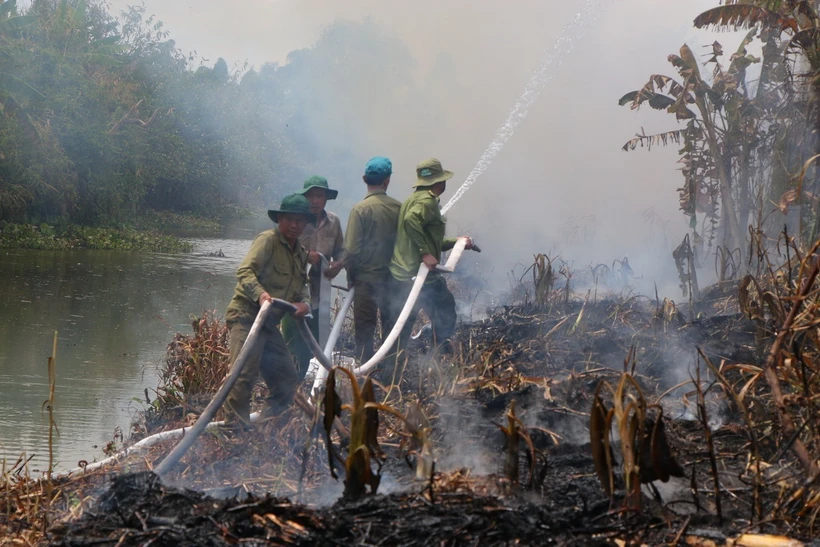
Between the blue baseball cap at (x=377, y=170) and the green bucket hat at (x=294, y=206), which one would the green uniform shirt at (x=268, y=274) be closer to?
the green bucket hat at (x=294, y=206)

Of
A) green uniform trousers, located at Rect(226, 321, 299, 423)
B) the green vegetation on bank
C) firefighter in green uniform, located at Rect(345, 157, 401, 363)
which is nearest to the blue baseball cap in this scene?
firefighter in green uniform, located at Rect(345, 157, 401, 363)

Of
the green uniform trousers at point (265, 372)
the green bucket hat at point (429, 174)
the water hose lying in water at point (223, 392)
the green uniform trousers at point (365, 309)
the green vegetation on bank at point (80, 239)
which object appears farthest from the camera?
the green vegetation on bank at point (80, 239)

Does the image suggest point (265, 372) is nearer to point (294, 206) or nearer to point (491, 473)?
point (294, 206)

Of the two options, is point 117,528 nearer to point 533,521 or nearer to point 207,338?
point 533,521

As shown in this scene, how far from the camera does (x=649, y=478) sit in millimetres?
3479

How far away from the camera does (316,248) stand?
22.3 ft

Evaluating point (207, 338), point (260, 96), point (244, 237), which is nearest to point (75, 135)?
point (244, 237)

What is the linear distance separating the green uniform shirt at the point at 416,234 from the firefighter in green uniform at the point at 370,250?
96 mm

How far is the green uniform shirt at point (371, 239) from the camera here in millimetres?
6781

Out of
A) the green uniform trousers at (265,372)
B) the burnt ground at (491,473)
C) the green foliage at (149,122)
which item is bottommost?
the burnt ground at (491,473)

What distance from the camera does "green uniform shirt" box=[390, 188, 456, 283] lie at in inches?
260

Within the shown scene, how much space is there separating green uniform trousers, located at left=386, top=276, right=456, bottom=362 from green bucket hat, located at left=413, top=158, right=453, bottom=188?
2.50 ft

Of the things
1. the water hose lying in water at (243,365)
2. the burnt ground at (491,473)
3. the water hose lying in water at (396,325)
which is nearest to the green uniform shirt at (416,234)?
the water hose lying in water at (396,325)

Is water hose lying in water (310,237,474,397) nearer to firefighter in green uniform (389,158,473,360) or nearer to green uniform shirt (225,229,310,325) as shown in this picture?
firefighter in green uniform (389,158,473,360)
